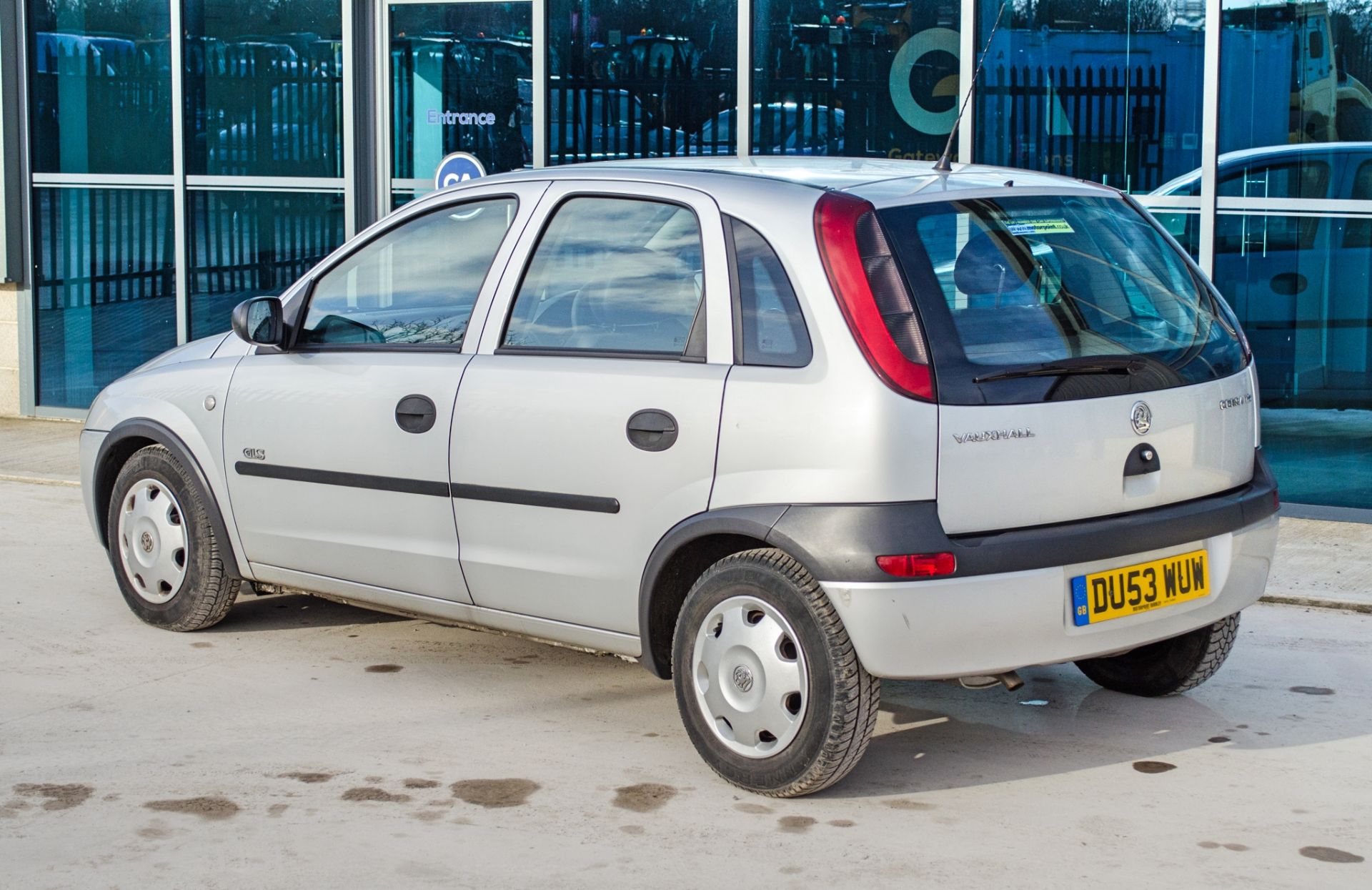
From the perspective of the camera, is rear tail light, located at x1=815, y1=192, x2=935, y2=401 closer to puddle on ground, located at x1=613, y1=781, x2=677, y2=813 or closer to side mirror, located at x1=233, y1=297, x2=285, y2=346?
puddle on ground, located at x1=613, y1=781, x2=677, y2=813

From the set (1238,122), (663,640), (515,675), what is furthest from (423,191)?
(663,640)

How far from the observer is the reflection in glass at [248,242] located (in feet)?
38.2

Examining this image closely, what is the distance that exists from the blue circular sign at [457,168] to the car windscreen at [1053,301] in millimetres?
6590

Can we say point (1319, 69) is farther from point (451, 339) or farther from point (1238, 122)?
point (451, 339)

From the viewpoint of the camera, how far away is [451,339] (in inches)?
215

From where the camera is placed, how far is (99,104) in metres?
12.2

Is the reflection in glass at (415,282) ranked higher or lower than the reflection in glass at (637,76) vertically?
lower

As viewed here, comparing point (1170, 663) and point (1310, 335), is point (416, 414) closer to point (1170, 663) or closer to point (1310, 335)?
point (1170, 663)

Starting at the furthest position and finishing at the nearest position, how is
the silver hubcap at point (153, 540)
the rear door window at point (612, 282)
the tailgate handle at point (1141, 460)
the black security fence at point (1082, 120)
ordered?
the black security fence at point (1082, 120), the silver hubcap at point (153, 540), the rear door window at point (612, 282), the tailgate handle at point (1141, 460)

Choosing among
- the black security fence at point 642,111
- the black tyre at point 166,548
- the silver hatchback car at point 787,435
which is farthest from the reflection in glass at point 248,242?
the silver hatchback car at point 787,435

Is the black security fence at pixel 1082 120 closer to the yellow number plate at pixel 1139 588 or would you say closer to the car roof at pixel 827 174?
the car roof at pixel 827 174

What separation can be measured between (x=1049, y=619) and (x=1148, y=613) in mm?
380

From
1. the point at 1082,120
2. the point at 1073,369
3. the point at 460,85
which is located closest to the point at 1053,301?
the point at 1073,369

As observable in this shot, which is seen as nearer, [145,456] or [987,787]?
[987,787]
